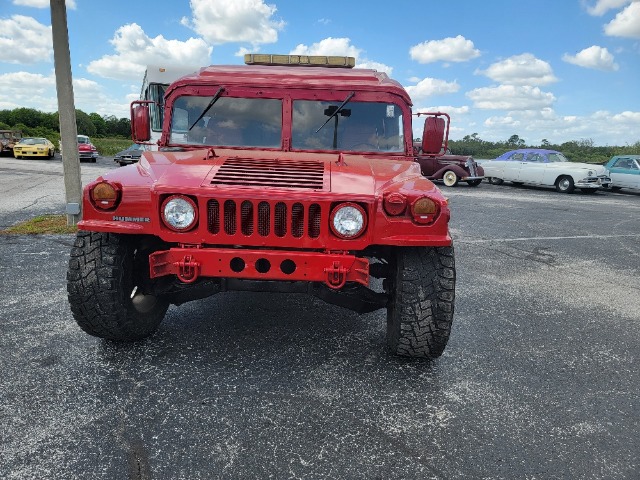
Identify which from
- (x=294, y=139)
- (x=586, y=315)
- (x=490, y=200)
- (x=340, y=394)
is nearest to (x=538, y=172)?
(x=490, y=200)

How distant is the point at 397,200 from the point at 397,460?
139cm

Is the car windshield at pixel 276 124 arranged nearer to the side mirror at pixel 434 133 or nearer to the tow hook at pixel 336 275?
the side mirror at pixel 434 133

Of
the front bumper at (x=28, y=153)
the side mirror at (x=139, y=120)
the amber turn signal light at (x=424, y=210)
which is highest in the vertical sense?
the side mirror at (x=139, y=120)

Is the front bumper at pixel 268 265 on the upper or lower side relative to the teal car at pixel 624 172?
lower

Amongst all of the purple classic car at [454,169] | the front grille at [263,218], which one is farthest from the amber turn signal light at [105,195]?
the purple classic car at [454,169]

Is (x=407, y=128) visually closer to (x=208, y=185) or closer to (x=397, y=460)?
(x=208, y=185)

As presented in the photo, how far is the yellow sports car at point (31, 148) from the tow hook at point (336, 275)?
26.7 m

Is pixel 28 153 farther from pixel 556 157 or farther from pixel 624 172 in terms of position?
pixel 624 172

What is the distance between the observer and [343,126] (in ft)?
13.7

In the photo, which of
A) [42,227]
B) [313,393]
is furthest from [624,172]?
[313,393]

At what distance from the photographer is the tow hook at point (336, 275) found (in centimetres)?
286

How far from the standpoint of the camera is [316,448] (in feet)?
7.85

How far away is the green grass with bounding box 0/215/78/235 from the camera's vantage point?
23.8ft

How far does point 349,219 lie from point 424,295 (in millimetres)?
674
